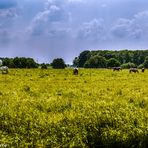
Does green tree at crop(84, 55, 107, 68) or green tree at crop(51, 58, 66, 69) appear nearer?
green tree at crop(51, 58, 66, 69)

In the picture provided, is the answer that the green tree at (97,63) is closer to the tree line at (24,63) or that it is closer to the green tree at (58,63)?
the green tree at (58,63)

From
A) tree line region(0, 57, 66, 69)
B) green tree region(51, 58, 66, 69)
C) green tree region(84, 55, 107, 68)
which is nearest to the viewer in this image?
tree line region(0, 57, 66, 69)

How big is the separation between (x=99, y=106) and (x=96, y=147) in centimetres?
306

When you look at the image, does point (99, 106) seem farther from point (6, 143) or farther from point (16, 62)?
point (16, 62)

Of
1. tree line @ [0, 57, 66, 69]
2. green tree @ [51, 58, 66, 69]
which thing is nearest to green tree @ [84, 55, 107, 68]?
green tree @ [51, 58, 66, 69]

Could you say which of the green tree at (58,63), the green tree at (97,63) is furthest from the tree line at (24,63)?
the green tree at (97,63)

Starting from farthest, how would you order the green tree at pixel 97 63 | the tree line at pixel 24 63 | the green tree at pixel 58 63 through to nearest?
the green tree at pixel 97 63 < the green tree at pixel 58 63 < the tree line at pixel 24 63

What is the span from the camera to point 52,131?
13.1m

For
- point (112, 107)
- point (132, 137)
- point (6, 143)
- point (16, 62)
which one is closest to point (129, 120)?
point (132, 137)

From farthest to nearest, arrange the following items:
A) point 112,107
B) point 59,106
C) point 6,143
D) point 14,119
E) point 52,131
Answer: point 59,106
point 112,107
point 14,119
point 52,131
point 6,143

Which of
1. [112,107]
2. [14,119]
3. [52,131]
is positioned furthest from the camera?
[112,107]

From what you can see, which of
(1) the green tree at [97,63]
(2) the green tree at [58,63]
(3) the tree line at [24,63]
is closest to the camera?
(3) the tree line at [24,63]

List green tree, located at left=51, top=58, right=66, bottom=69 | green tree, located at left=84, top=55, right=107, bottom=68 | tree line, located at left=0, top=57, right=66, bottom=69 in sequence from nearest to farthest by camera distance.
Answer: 1. tree line, located at left=0, top=57, right=66, bottom=69
2. green tree, located at left=51, top=58, right=66, bottom=69
3. green tree, located at left=84, top=55, right=107, bottom=68

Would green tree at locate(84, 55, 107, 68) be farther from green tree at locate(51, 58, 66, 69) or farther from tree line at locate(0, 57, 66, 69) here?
tree line at locate(0, 57, 66, 69)
